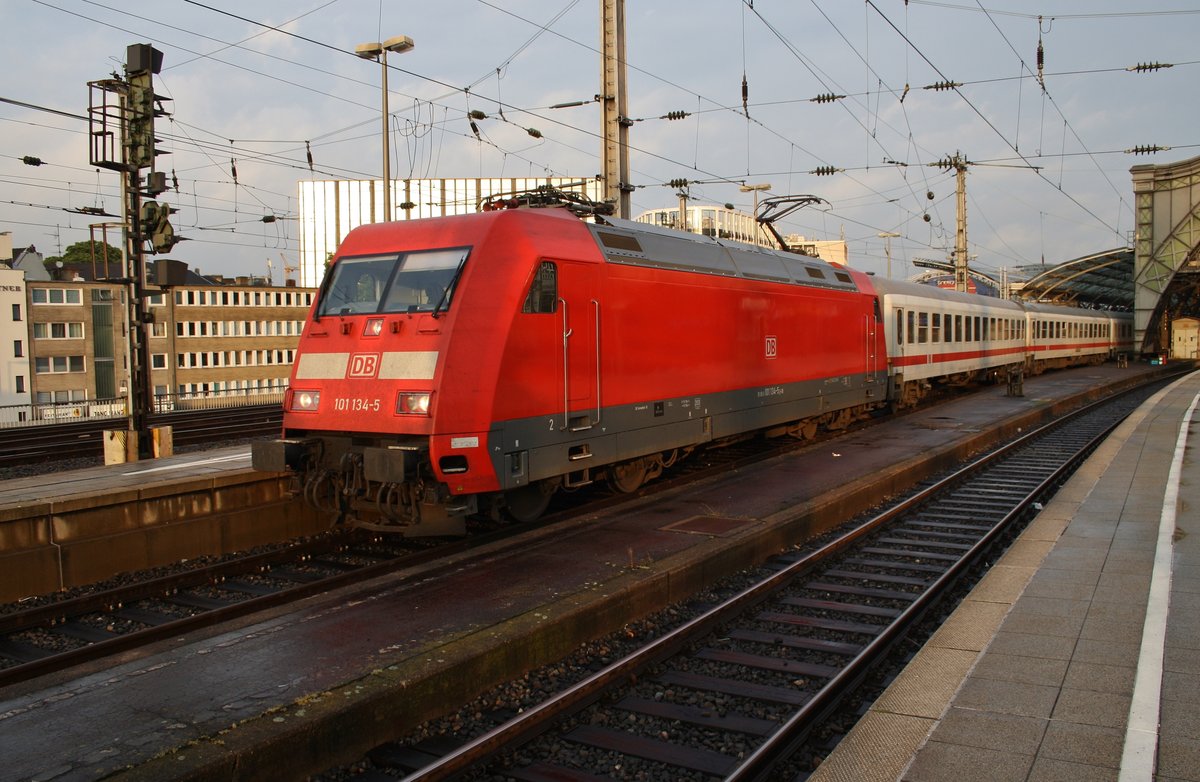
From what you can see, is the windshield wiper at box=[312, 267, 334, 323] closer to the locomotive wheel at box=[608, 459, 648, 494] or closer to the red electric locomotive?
the red electric locomotive

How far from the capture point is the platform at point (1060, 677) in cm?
420

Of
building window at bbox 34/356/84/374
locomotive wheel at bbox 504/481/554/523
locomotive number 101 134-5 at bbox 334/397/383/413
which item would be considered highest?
building window at bbox 34/356/84/374

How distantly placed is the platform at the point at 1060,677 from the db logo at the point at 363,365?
5.80 meters

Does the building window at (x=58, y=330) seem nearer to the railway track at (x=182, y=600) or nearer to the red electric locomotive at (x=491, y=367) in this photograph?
the red electric locomotive at (x=491, y=367)

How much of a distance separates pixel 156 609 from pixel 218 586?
682 millimetres

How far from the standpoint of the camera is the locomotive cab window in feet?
29.1

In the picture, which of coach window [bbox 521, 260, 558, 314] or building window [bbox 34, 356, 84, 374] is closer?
coach window [bbox 521, 260, 558, 314]

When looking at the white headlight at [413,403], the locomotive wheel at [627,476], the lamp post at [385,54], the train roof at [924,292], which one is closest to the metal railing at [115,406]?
the lamp post at [385,54]

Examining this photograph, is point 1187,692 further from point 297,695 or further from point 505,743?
point 297,695

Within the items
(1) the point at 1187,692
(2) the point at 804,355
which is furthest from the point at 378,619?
(2) the point at 804,355

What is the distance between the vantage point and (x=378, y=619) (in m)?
6.69

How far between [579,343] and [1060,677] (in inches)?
235

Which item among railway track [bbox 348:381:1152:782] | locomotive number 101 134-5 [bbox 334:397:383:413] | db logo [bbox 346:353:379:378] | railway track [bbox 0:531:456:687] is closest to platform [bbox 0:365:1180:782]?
railway track [bbox 348:381:1152:782]

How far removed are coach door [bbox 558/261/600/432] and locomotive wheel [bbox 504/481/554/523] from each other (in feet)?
2.74
